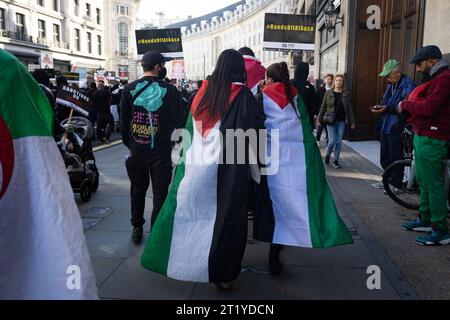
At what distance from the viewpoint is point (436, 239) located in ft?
14.6

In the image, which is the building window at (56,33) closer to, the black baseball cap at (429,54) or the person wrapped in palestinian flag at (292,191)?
the black baseball cap at (429,54)

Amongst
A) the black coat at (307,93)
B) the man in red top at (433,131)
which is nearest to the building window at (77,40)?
the black coat at (307,93)

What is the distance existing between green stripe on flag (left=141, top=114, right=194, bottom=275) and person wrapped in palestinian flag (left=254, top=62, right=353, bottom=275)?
2.26 feet

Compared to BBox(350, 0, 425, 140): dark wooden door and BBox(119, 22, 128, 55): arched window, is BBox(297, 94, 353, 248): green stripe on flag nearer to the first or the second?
BBox(350, 0, 425, 140): dark wooden door

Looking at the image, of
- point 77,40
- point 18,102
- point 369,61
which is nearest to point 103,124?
point 369,61

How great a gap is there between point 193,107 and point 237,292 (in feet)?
4.73

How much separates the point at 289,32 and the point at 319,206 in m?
10.6

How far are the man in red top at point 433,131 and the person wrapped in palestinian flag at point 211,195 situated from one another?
1851mm

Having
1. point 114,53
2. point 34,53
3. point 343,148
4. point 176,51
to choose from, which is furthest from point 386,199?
point 114,53

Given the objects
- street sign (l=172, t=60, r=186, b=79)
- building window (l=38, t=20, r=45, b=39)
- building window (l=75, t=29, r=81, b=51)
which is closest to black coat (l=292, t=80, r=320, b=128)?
street sign (l=172, t=60, r=186, b=79)

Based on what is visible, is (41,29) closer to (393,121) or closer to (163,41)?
(163,41)

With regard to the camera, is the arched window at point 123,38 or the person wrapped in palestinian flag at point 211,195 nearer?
the person wrapped in palestinian flag at point 211,195

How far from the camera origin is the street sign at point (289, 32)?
13.2 meters

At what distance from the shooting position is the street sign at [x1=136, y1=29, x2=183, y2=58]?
13297 mm
